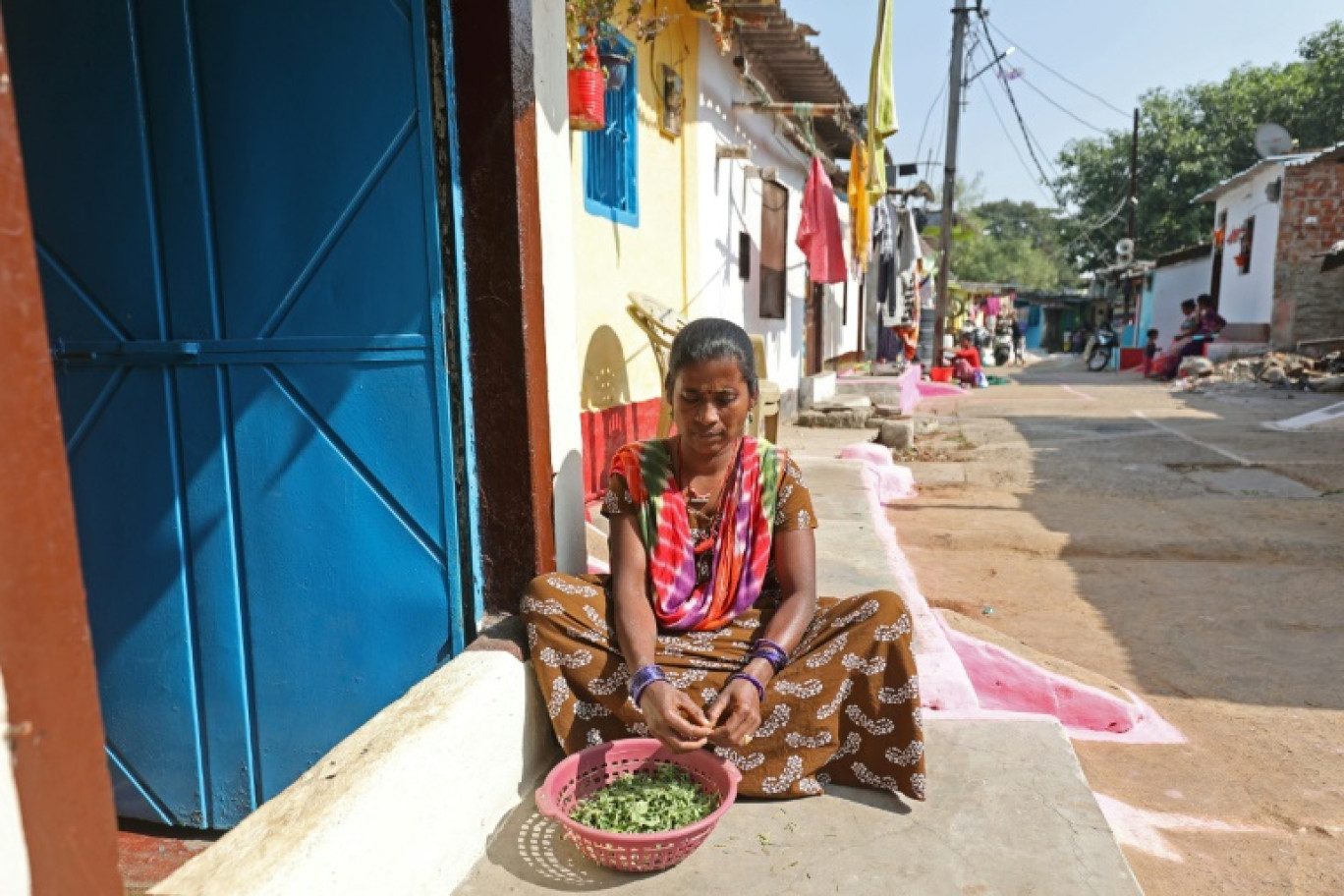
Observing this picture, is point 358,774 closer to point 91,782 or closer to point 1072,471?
point 91,782

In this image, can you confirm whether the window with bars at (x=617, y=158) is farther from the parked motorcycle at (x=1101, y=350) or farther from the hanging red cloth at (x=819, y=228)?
the parked motorcycle at (x=1101, y=350)

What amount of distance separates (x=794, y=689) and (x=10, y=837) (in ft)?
5.23

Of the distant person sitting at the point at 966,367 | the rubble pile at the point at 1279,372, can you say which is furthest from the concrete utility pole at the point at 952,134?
the rubble pile at the point at 1279,372

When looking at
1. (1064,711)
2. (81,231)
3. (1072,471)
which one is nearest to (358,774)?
(81,231)

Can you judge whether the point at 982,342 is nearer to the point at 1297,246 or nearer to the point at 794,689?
the point at 1297,246

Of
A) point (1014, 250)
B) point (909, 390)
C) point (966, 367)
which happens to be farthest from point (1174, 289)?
point (1014, 250)

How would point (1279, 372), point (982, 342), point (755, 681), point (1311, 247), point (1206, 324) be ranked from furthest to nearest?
point (982, 342) → point (1206, 324) → point (1311, 247) → point (1279, 372) → point (755, 681)

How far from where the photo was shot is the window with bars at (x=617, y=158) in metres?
4.94

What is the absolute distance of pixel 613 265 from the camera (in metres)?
5.26

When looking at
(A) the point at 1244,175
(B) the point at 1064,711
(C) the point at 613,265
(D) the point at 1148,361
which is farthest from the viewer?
(D) the point at 1148,361

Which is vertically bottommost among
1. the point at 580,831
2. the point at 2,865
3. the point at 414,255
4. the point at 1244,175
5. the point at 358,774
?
the point at 580,831

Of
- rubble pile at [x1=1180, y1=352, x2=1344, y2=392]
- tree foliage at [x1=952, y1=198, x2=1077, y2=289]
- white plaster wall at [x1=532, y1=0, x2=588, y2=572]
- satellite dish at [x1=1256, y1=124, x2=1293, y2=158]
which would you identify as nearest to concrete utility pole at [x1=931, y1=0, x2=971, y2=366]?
rubble pile at [x1=1180, y1=352, x2=1344, y2=392]

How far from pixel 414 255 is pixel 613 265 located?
3.06m

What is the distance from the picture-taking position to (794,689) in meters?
2.11
